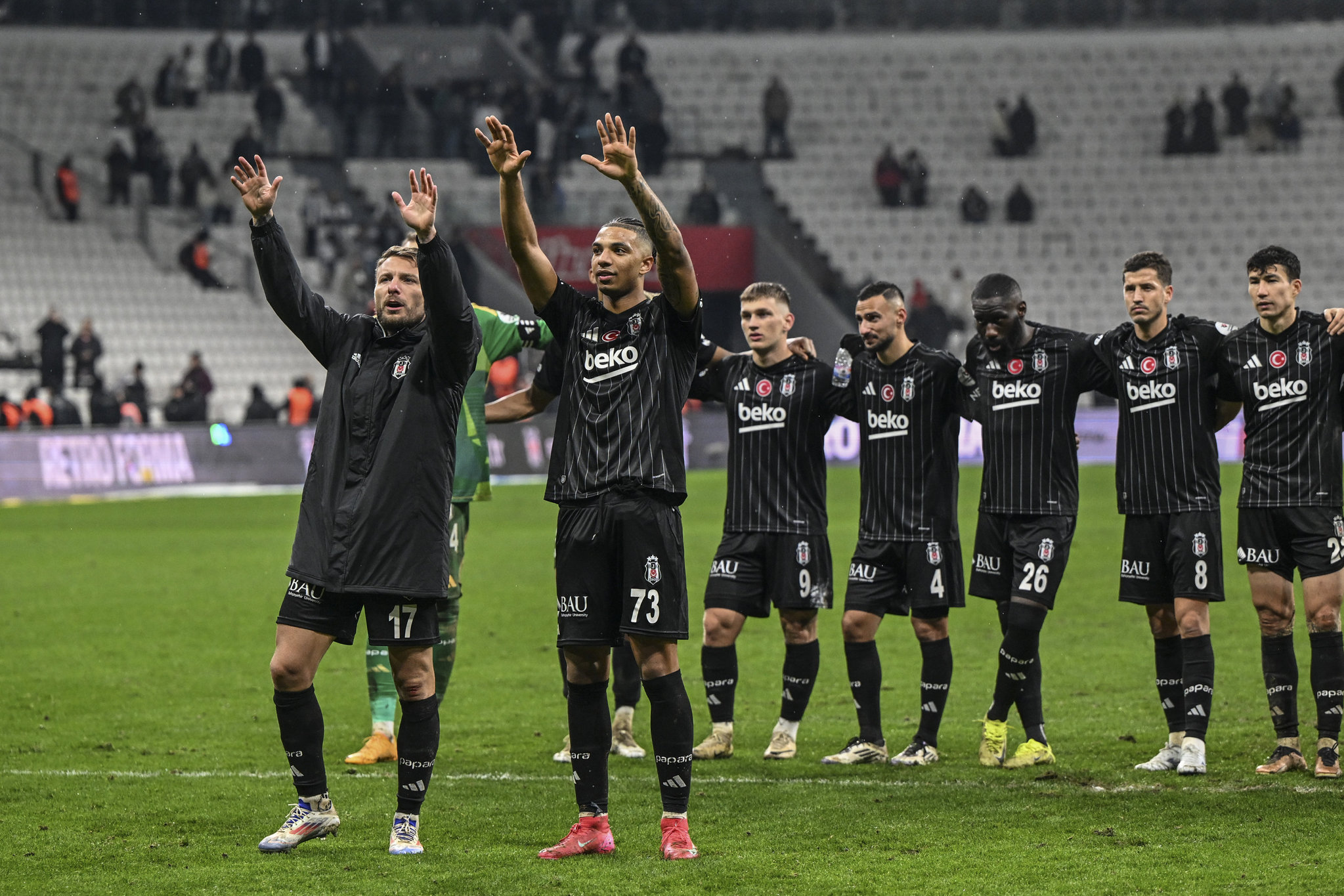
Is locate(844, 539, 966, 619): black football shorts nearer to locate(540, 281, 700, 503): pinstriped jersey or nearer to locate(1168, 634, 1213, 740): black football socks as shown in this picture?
locate(1168, 634, 1213, 740): black football socks

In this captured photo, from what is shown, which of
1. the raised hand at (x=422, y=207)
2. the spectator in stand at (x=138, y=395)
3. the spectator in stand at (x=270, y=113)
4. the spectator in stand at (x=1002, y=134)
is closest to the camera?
the raised hand at (x=422, y=207)

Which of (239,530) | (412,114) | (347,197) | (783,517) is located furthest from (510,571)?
(412,114)

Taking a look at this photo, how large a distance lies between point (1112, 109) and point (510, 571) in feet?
86.7

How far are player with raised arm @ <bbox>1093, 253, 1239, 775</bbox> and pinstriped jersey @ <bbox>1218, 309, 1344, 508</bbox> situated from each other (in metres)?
0.18

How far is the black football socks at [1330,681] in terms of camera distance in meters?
7.15

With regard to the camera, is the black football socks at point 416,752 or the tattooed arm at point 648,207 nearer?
the tattooed arm at point 648,207

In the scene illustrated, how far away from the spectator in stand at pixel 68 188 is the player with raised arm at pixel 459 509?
1034 inches

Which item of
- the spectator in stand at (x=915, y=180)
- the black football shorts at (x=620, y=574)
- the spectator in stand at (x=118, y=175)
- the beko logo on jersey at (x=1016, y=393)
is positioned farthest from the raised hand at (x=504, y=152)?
the spectator in stand at (x=915, y=180)

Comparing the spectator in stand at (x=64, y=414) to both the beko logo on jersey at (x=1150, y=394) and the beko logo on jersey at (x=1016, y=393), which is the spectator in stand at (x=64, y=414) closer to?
the beko logo on jersey at (x=1016, y=393)

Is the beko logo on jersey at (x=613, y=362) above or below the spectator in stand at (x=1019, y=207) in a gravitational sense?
below

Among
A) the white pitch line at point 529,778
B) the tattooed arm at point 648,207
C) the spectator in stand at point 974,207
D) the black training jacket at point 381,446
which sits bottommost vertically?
the white pitch line at point 529,778

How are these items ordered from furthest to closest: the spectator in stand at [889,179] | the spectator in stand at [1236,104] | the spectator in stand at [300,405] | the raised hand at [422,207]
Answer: the spectator in stand at [1236,104] < the spectator in stand at [889,179] < the spectator in stand at [300,405] < the raised hand at [422,207]

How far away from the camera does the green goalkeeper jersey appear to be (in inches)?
304

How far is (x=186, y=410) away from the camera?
24.3m
